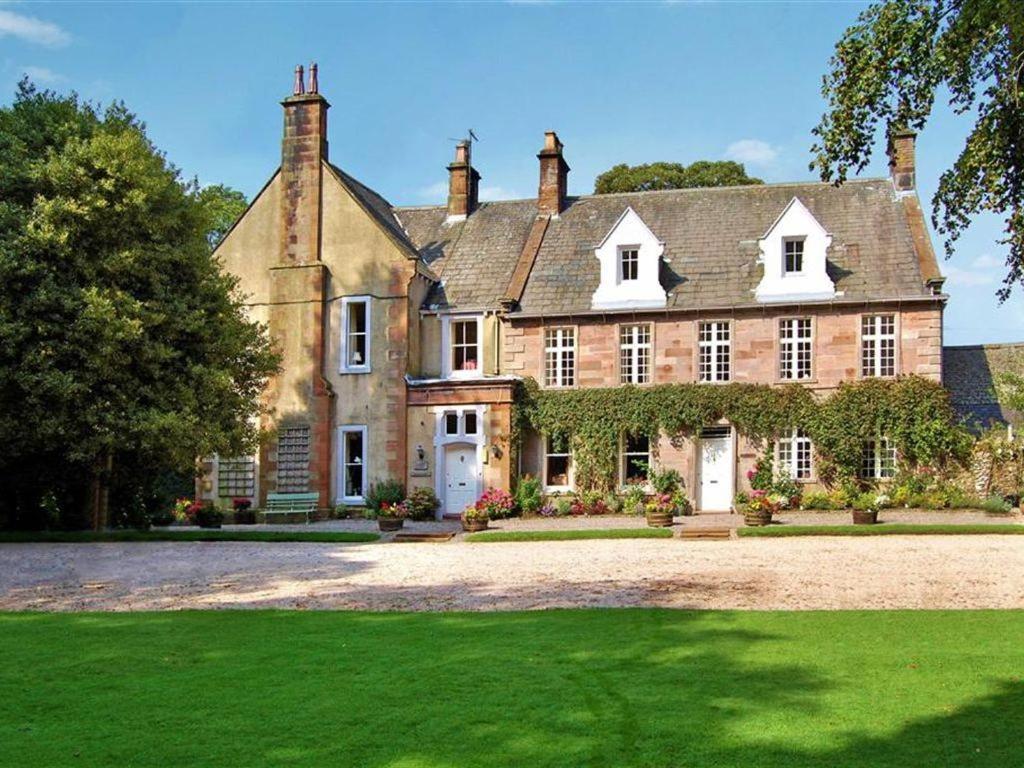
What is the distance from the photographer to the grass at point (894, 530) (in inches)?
931

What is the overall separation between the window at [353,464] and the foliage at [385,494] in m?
0.68

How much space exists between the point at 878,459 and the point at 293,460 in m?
18.1

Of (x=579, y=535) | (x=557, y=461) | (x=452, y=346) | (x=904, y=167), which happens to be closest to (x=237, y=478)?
(x=452, y=346)

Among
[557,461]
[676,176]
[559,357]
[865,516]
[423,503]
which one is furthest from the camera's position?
[676,176]

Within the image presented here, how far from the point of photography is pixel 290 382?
117 feet

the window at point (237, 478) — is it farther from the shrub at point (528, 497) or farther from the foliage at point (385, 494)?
the shrub at point (528, 497)

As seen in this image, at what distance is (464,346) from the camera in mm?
36219

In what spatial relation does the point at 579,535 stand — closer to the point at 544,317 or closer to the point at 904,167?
the point at 544,317

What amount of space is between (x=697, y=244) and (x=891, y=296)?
21.8 ft

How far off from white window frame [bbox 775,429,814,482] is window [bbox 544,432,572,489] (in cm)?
645

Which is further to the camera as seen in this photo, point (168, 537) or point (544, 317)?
point (544, 317)

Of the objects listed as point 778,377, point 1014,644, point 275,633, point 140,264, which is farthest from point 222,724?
point 778,377

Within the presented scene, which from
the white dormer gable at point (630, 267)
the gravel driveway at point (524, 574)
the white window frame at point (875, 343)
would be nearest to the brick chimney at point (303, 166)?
the white dormer gable at point (630, 267)

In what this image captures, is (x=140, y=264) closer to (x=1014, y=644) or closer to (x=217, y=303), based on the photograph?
(x=217, y=303)
